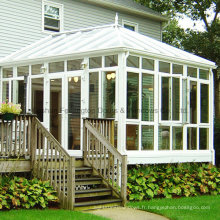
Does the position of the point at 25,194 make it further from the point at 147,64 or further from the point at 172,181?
the point at 147,64

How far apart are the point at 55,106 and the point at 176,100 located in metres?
3.35

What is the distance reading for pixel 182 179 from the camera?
1239 centimetres

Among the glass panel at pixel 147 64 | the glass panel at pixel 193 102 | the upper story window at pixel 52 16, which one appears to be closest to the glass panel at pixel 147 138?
the glass panel at pixel 147 64

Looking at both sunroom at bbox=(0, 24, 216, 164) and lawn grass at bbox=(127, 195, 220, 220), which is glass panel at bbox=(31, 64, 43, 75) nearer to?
sunroom at bbox=(0, 24, 216, 164)

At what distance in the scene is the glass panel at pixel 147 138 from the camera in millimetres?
12156

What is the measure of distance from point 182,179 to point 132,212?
3.29 meters

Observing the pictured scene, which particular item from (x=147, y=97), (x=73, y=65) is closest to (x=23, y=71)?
(x=73, y=65)

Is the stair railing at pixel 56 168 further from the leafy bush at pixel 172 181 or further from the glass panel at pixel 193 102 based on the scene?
the glass panel at pixel 193 102

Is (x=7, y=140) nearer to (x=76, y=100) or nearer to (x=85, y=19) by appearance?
(x=76, y=100)

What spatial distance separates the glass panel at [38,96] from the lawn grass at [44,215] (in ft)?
14.8

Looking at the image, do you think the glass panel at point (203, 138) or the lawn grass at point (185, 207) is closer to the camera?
the lawn grass at point (185, 207)

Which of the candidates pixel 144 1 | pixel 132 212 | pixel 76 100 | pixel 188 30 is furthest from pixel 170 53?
pixel 144 1

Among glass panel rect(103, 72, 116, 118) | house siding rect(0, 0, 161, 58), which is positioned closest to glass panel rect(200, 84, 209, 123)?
glass panel rect(103, 72, 116, 118)

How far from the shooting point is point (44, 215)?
8539mm
